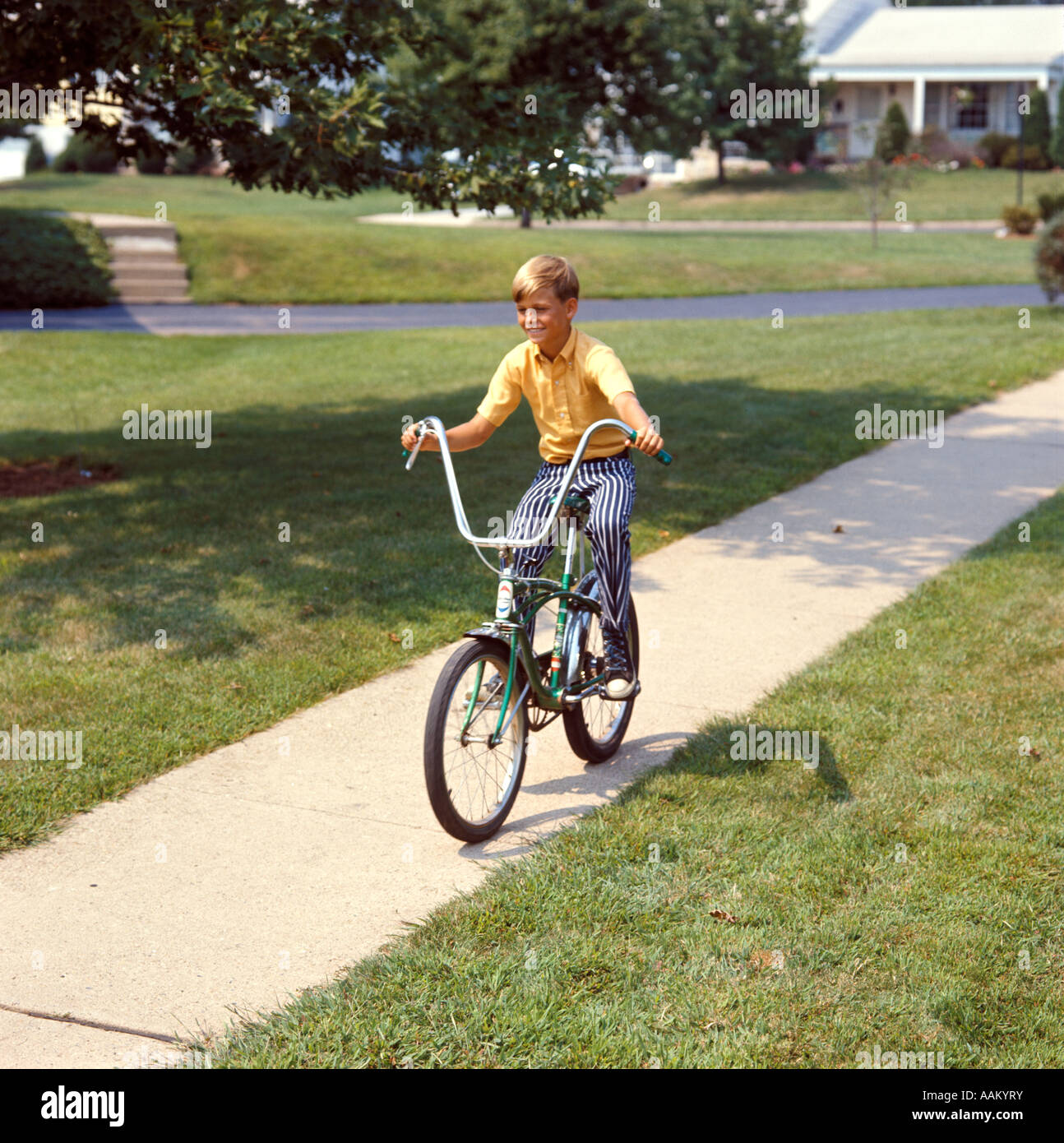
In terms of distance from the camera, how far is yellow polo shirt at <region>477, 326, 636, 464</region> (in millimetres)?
4574

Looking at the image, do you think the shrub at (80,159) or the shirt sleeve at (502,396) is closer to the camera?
the shirt sleeve at (502,396)

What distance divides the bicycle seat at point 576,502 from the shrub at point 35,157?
49564 millimetres

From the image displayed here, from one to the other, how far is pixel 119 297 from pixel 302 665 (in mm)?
18010

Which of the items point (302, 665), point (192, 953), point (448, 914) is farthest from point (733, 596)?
point (192, 953)

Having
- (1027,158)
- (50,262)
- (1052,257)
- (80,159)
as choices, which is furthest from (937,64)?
(50,262)

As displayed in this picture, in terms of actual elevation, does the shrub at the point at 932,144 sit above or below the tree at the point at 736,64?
below

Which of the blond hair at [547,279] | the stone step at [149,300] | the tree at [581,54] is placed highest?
the tree at [581,54]

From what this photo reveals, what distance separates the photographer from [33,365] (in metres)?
16.1

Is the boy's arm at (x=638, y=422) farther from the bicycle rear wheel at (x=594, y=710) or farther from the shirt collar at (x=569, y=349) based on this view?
the bicycle rear wheel at (x=594, y=710)

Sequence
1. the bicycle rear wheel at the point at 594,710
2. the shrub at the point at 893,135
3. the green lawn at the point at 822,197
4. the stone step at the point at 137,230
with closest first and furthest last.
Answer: the bicycle rear wheel at the point at 594,710 < the stone step at the point at 137,230 < the green lawn at the point at 822,197 < the shrub at the point at 893,135

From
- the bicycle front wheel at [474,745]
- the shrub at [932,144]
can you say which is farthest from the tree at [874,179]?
the bicycle front wheel at [474,745]

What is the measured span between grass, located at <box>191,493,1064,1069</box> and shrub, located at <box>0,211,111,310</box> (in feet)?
61.7

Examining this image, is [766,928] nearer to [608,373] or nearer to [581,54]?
[608,373]

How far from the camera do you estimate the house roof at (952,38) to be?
5766 centimetres
